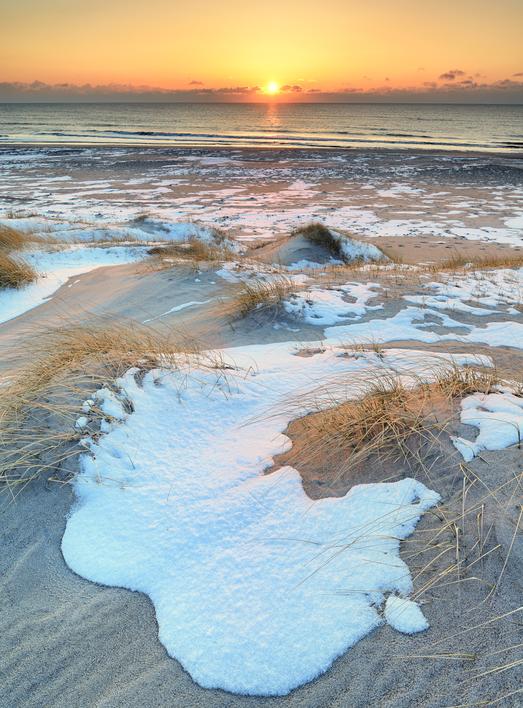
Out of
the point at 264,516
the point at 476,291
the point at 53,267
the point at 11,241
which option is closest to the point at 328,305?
the point at 476,291

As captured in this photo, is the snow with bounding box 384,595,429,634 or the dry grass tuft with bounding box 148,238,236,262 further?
the dry grass tuft with bounding box 148,238,236,262

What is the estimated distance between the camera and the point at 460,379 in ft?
9.36

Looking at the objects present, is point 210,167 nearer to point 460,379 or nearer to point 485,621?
point 460,379

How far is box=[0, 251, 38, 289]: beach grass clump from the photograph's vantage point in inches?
248

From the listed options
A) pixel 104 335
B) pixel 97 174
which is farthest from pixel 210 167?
pixel 104 335

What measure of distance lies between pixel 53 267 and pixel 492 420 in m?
6.89

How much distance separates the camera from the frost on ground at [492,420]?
2.26m

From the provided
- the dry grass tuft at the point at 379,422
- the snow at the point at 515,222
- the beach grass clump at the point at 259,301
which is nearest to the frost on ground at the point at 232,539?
the dry grass tuft at the point at 379,422

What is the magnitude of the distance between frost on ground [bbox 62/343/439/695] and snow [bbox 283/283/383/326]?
2.09 meters

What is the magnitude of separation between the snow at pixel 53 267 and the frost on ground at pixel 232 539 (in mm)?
4060

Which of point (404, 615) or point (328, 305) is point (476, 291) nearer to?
point (328, 305)

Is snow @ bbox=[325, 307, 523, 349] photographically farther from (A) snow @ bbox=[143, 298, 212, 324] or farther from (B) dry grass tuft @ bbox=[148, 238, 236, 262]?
(B) dry grass tuft @ bbox=[148, 238, 236, 262]

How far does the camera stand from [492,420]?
241cm

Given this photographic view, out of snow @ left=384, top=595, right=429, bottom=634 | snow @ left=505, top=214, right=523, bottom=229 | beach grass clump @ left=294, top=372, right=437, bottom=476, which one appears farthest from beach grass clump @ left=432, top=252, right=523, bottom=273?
snow @ left=384, top=595, right=429, bottom=634
